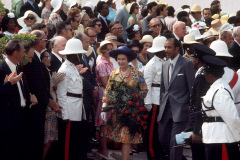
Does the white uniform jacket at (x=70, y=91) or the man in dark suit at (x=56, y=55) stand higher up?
the man in dark suit at (x=56, y=55)

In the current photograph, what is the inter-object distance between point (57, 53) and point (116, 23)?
10.5 feet

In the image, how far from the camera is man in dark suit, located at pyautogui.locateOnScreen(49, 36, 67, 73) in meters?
9.48

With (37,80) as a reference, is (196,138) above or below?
below

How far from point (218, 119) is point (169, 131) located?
8.34 ft

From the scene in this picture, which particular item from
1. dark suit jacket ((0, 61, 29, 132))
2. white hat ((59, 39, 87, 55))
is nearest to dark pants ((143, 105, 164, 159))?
white hat ((59, 39, 87, 55))

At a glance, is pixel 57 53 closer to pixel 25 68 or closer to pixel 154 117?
pixel 25 68

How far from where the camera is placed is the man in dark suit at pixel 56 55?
373 inches

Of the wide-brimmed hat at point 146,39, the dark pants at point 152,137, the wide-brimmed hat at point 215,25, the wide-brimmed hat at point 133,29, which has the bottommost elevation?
the dark pants at point 152,137

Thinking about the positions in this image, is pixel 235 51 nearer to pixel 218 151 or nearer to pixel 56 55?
pixel 56 55

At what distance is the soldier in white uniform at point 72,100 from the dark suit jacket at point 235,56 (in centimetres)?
358

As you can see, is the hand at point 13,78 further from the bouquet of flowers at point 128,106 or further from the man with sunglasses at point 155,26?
the man with sunglasses at point 155,26

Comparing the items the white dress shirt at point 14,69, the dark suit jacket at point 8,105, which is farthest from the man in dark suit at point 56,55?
the dark suit jacket at point 8,105

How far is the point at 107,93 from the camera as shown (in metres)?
9.69

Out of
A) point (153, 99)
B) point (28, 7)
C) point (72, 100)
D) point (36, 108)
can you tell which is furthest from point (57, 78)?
point (28, 7)
